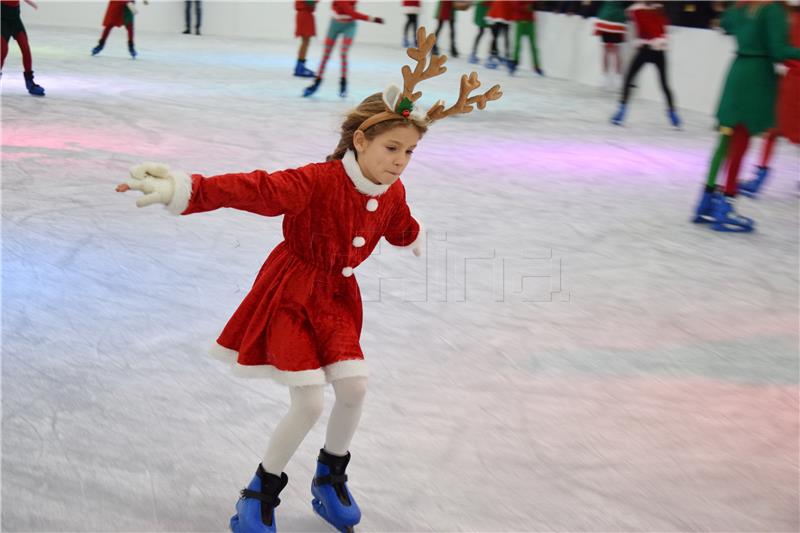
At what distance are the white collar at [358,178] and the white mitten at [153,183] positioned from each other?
1.22 ft

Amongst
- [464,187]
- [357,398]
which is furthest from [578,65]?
[357,398]

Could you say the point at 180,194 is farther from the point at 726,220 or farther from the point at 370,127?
the point at 726,220

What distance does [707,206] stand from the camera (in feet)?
15.8

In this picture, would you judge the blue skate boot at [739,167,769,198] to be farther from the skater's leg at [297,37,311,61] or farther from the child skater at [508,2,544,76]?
the child skater at [508,2,544,76]

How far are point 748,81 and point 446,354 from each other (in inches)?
95.4

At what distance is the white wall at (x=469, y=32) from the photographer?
30.6 ft

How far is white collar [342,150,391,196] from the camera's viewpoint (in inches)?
72.5

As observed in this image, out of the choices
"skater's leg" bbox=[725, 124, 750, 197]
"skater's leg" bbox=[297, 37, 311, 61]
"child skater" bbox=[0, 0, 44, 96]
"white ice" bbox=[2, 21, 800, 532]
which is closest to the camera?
"white ice" bbox=[2, 21, 800, 532]

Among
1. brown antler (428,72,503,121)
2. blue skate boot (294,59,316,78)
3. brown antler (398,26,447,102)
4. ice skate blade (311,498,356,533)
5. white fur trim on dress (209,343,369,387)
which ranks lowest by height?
blue skate boot (294,59,316,78)

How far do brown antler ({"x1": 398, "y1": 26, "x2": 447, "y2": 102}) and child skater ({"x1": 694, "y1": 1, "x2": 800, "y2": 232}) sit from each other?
287cm

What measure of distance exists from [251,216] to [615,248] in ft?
5.75

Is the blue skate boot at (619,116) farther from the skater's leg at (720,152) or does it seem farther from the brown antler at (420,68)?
the brown antler at (420,68)

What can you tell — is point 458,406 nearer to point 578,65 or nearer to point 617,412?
point 617,412

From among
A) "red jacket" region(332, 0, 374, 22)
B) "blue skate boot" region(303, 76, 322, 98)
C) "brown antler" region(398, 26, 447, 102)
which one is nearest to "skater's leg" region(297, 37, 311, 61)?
"blue skate boot" region(303, 76, 322, 98)
